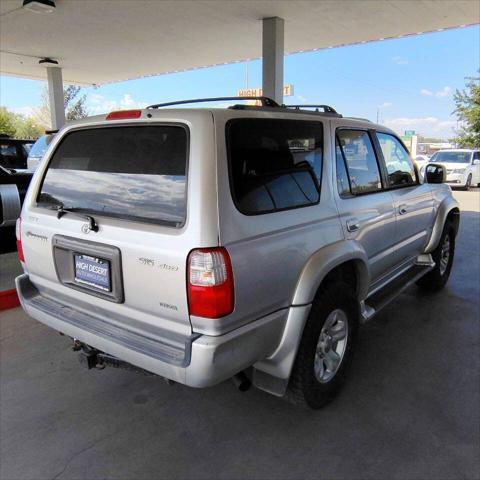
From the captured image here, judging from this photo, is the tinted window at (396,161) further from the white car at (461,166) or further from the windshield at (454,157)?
the windshield at (454,157)

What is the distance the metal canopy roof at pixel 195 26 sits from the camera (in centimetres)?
885

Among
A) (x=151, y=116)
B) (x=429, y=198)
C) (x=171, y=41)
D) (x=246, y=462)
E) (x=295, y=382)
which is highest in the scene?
(x=171, y=41)

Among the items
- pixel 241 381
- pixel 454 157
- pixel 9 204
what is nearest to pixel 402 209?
pixel 241 381

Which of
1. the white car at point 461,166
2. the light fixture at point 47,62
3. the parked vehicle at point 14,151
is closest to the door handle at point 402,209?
the parked vehicle at point 14,151

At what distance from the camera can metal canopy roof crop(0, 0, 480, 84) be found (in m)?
8.85

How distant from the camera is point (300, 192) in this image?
99.1 inches

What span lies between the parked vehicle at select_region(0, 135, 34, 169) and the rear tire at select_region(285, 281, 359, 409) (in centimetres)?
993

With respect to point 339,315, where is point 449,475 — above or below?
below

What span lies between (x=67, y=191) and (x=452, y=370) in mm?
3104

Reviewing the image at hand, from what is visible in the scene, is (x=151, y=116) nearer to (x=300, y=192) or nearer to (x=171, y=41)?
(x=300, y=192)

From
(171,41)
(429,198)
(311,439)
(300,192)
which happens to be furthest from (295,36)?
(311,439)

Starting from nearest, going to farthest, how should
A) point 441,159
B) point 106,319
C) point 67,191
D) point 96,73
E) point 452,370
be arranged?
point 106,319 → point 67,191 → point 452,370 → point 96,73 → point 441,159

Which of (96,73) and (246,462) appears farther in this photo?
(96,73)

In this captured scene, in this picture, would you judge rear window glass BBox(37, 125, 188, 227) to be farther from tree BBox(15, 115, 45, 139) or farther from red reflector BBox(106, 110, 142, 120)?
tree BBox(15, 115, 45, 139)
